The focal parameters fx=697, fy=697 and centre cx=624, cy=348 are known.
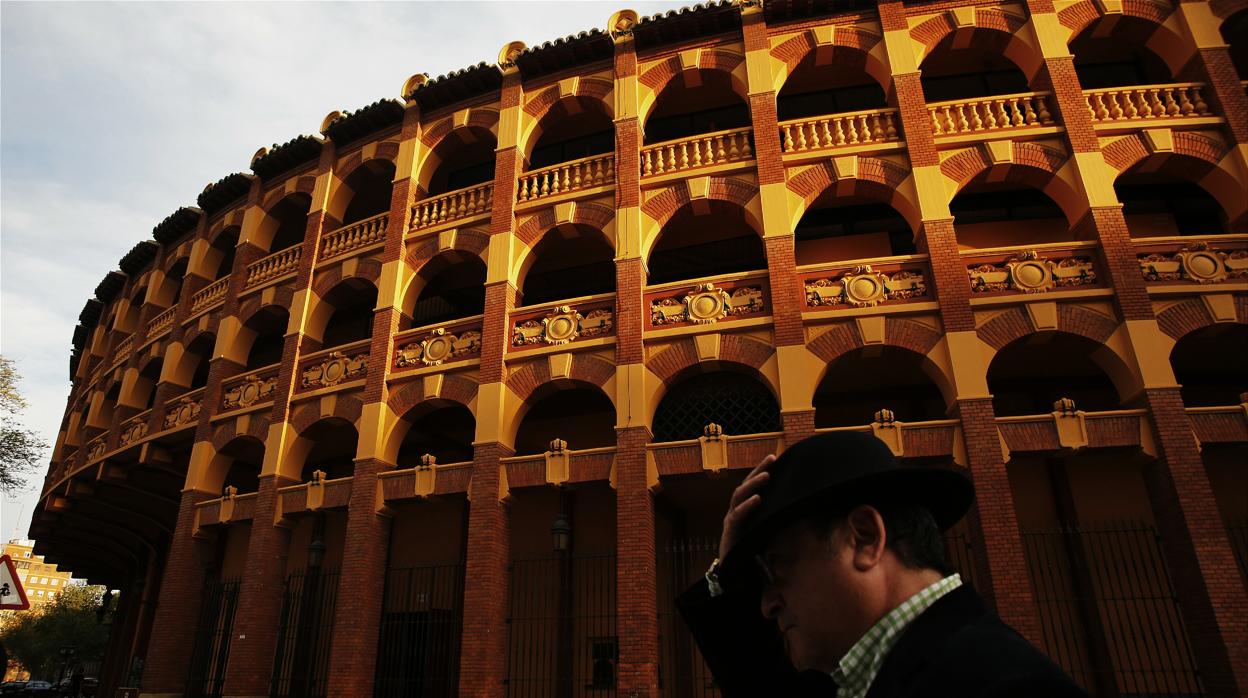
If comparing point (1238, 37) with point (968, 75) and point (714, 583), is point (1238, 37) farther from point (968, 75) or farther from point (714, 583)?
point (714, 583)

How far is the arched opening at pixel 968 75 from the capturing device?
16234 mm

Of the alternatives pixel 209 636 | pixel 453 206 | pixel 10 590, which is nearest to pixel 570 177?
pixel 453 206

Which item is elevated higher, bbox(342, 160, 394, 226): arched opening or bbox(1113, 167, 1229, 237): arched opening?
bbox(342, 160, 394, 226): arched opening

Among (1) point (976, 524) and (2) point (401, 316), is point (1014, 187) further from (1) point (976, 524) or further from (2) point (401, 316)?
(2) point (401, 316)

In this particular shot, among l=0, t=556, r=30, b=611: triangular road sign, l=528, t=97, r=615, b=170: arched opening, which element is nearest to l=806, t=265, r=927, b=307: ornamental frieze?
l=528, t=97, r=615, b=170: arched opening

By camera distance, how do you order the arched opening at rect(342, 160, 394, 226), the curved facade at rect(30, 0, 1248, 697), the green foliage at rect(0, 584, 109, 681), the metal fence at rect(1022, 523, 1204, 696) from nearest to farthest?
the metal fence at rect(1022, 523, 1204, 696) < the curved facade at rect(30, 0, 1248, 697) < the arched opening at rect(342, 160, 394, 226) < the green foliage at rect(0, 584, 109, 681)

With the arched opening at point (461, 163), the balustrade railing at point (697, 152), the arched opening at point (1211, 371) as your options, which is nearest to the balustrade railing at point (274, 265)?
the arched opening at point (461, 163)

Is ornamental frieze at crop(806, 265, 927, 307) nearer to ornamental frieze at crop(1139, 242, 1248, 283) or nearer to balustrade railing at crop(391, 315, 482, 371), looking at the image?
ornamental frieze at crop(1139, 242, 1248, 283)

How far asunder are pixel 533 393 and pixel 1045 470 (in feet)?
33.4

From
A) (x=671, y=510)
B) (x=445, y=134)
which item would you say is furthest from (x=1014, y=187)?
(x=445, y=134)

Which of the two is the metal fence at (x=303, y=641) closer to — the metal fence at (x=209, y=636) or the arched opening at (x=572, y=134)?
the metal fence at (x=209, y=636)

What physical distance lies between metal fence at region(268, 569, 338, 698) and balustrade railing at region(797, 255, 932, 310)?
11.5m

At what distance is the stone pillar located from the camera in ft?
35.9

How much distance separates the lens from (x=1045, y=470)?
44.4ft
